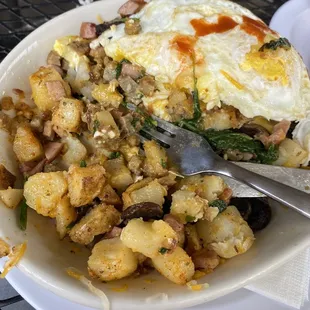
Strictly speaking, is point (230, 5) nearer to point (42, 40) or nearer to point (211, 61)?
point (211, 61)

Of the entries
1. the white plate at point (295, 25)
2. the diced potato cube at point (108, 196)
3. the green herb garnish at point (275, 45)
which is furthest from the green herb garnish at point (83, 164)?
the white plate at point (295, 25)

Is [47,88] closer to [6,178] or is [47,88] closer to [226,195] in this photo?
[6,178]

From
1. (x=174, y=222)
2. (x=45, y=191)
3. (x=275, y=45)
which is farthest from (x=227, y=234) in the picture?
(x=275, y=45)

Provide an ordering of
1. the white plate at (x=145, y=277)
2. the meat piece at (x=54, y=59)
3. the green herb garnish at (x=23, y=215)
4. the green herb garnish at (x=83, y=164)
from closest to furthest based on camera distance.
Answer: the white plate at (x=145, y=277), the green herb garnish at (x=23, y=215), the green herb garnish at (x=83, y=164), the meat piece at (x=54, y=59)

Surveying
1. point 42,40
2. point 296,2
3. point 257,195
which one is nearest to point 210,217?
point 257,195

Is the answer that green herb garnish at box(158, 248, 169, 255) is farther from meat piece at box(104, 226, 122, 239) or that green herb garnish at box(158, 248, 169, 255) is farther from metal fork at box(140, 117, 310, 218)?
Answer: metal fork at box(140, 117, 310, 218)

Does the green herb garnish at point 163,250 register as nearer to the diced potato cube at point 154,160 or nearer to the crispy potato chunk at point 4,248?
the diced potato cube at point 154,160

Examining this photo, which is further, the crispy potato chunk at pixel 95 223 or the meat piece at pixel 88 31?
the meat piece at pixel 88 31
